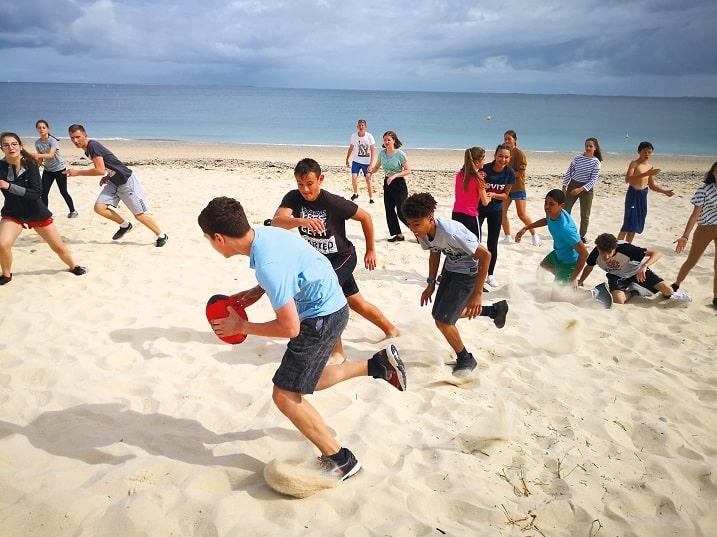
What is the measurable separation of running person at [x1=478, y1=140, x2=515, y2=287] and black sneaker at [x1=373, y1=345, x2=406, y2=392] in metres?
3.22

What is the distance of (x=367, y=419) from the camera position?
3.41 metres

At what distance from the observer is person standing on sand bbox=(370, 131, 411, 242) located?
792cm

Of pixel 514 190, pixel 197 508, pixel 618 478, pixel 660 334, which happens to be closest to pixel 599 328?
pixel 660 334

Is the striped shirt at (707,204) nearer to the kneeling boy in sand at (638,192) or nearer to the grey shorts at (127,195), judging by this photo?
the kneeling boy in sand at (638,192)

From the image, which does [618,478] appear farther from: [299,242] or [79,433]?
[79,433]

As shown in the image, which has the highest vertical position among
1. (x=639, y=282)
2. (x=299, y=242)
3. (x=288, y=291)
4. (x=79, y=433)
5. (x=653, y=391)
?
(x=299, y=242)

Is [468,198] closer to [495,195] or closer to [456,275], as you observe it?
[495,195]

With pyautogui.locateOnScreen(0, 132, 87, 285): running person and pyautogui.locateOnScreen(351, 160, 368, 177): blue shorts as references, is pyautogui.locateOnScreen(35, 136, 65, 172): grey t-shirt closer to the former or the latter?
pyautogui.locateOnScreen(0, 132, 87, 285): running person

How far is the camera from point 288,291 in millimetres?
2309

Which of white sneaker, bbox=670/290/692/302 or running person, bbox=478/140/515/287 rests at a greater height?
running person, bbox=478/140/515/287

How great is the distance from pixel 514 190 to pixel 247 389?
19.7 feet

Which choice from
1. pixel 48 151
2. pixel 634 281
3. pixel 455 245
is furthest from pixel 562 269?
pixel 48 151

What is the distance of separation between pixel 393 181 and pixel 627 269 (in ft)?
12.6

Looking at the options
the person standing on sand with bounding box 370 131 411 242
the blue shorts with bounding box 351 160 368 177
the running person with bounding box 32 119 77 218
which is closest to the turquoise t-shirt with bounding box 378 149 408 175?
the person standing on sand with bounding box 370 131 411 242
